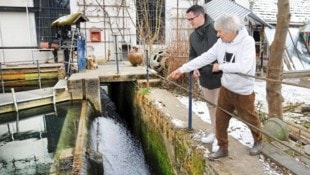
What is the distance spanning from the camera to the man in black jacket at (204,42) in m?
3.19

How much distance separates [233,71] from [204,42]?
0.87 metres

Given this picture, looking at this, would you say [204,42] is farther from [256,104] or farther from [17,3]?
[17,3]

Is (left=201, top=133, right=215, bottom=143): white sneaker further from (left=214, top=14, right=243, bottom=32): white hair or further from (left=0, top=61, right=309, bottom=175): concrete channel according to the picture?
(left=214, top=14, right=243, bottom=32): white hair

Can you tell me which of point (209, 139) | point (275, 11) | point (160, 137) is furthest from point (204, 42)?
point (275, 11)

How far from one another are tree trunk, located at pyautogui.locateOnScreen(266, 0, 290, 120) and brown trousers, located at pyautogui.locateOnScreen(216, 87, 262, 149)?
0.64 meters

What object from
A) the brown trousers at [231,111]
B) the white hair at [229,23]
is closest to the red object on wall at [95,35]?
the brown trousers at [231,111]

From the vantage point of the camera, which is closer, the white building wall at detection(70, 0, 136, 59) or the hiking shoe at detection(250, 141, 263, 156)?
the hiking shoe at detection(250, 141, 263, 156)

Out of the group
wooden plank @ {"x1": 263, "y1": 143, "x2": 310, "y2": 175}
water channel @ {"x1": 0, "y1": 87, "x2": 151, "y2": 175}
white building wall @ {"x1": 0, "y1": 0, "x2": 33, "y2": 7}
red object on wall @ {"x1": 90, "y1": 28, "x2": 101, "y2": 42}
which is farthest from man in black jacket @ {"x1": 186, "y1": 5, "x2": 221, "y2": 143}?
white building wall @ {"x1": 0, "y1": 0, "x2": 33, "y2": 7}

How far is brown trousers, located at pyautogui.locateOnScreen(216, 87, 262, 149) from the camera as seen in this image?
108 inches

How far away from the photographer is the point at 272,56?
3516 mm

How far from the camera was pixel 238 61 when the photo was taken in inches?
102

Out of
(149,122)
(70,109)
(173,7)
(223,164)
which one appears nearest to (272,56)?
(223,164)

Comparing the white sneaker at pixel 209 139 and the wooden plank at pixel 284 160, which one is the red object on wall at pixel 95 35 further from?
the wooden plank at pixel 284 160

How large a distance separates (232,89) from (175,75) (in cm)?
69
